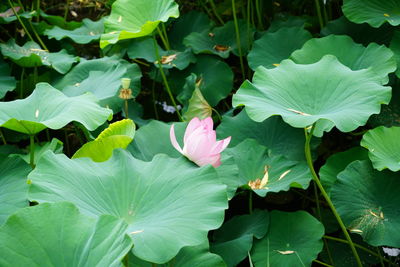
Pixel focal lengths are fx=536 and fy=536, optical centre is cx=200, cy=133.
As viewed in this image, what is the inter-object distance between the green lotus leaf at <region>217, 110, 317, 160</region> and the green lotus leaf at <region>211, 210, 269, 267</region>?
0.85 feet

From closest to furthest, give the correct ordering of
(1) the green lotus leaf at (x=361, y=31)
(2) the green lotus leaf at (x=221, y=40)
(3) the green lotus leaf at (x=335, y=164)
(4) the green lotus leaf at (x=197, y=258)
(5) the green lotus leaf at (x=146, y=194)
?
(5) the green lotus leaf at (x=146, y=194) < (4) the green lotus leaf at (x=197, y=258) < (3) the green lotus leaf at (x=335, y=164) < (1) the green lotus leaf at (x=361, y=31) < (2) the green lotus leaf at (x=221, y=40)

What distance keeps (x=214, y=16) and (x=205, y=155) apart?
1.60 meters

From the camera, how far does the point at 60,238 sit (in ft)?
3.01

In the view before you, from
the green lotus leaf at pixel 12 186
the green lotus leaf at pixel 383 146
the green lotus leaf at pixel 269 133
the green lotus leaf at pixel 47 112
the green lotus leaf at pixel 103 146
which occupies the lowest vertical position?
the green lotus leaf at pixel 269 133

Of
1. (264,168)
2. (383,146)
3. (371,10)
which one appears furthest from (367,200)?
(371,10)

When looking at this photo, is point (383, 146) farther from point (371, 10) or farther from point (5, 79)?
point (5, 79)

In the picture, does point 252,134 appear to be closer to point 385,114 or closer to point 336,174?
point 336,174

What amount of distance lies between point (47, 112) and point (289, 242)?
27.9 inches

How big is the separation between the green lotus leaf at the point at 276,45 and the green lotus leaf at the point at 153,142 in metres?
0.61

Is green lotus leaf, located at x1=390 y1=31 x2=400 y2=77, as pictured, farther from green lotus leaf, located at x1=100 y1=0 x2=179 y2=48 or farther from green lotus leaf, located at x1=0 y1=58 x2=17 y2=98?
green lotus leaf, located at x1=0 y1=58 x2=17 y2=98

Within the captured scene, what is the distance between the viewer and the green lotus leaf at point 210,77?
2.04m

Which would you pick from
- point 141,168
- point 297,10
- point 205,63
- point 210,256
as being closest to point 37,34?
point 205,63

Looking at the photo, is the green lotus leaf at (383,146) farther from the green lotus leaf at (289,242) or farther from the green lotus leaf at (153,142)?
the green lotus leaf at (153,142)

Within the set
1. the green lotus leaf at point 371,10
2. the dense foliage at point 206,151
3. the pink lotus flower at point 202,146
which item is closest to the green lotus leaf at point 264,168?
the dense foliage at point 206,151
